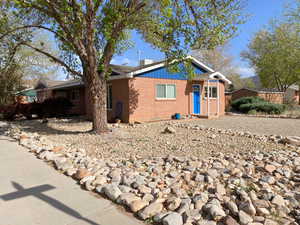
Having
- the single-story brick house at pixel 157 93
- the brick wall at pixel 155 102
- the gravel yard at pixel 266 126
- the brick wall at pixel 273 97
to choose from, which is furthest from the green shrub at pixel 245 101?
the gravel yard at pixel 266 126

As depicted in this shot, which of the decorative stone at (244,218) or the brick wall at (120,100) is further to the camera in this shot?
the brick wall at (120,100)

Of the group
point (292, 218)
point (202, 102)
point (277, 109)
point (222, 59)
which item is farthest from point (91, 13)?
point (222, 59)

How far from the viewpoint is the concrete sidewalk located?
7.96 feet

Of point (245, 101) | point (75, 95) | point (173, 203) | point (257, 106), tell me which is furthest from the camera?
point (245, 101)

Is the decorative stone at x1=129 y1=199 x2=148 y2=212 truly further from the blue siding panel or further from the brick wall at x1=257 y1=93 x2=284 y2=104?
the brick wall at x1=257 y1=93 x2=284 y2=104

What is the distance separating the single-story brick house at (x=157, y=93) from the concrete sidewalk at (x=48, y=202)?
25.0 feet

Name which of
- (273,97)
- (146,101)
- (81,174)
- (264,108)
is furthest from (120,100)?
(273,97)

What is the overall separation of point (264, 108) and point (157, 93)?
33.5ft

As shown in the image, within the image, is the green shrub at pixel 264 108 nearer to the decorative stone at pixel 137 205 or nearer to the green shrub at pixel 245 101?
the green shrub at pixel 245 101

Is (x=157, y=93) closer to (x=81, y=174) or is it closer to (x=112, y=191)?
(x=81, y=174)

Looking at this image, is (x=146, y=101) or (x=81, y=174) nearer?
(x=81, y=174)

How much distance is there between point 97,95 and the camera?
7.39 meters

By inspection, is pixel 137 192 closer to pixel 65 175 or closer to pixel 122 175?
pixel 122 175

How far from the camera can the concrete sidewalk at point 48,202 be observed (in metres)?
2.43
